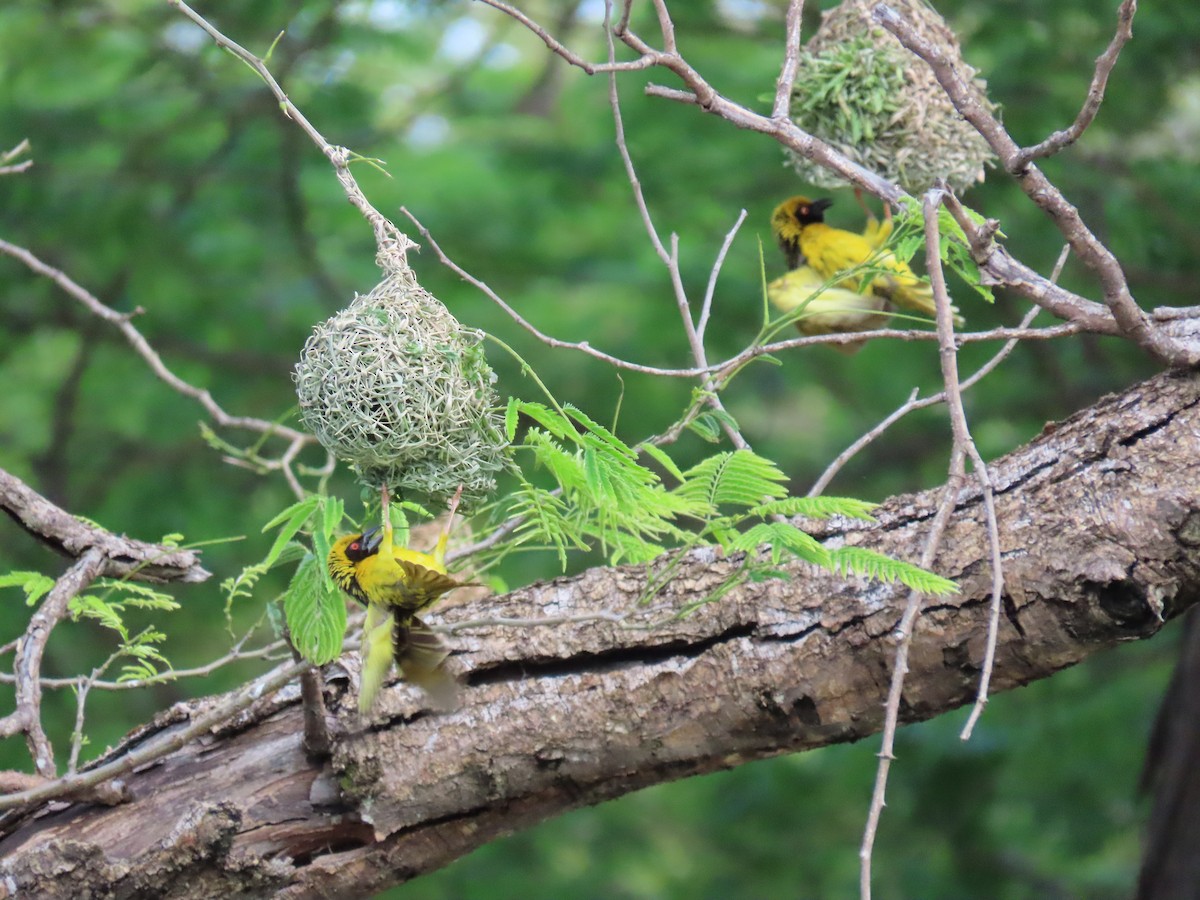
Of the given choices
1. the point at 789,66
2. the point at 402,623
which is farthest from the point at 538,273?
the point at 402,623

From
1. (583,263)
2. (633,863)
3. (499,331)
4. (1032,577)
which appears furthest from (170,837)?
(633,863)

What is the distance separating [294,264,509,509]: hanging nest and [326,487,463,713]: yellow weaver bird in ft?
0.25

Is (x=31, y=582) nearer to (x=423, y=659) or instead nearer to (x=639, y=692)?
(x=423, y=659)

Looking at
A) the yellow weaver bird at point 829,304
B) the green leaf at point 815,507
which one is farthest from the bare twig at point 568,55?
the yellow weaver bird at point 829,304

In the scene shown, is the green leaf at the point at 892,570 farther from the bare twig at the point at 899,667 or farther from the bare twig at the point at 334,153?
the bare twig at the point at 334,153

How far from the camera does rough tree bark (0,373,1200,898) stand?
8.56ft

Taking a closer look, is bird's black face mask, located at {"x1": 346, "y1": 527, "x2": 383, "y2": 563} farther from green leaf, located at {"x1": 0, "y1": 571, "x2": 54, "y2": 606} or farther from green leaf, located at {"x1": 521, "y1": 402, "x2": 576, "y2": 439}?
green leaf, located at {"x1": 521, "y1": 402, "x2": 576, "y2": 439}

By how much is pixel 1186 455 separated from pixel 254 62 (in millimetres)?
2067

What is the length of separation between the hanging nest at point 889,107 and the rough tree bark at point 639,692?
3.93 ft

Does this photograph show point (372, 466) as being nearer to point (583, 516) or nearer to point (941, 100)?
point (583, 516)

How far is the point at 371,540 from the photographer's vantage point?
120 inches

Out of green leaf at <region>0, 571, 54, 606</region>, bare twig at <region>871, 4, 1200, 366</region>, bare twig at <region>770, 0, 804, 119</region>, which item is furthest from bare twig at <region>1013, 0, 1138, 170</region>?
green leaf at <region>0, 571, 54, 606</region>

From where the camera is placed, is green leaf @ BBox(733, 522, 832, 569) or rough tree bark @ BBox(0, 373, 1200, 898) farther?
rough tree bark @ BBox(0, 373, 1200, 898)

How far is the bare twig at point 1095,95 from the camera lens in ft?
7.14
